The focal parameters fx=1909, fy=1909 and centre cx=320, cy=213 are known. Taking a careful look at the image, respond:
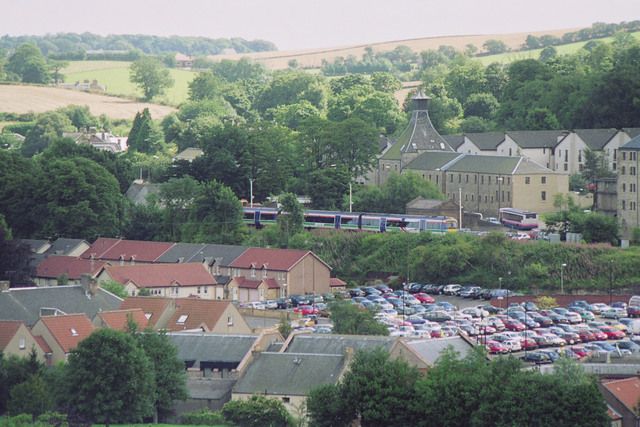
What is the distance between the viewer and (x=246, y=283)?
87125mm

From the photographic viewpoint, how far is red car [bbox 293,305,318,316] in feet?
262

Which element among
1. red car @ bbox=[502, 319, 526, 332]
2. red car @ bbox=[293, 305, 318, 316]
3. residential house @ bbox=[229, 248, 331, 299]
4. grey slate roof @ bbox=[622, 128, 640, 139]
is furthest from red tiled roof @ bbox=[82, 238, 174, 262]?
grey slate roof @ bbox=[622, 128, 640, 139]

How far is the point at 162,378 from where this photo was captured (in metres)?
58.6

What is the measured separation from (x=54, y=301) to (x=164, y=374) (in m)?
13.2

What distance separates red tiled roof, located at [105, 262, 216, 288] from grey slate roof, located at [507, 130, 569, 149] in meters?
29.7

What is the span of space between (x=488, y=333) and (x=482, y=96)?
71.5 metres

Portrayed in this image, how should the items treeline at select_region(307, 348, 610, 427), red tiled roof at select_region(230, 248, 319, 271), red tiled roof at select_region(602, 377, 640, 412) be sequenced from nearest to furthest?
treeline at select_region(307, 348, 610, 427)
red tiled roof at select_region(602, 377, 640, 412)
red tiled roof at select_region(230, 248, 319, 271)

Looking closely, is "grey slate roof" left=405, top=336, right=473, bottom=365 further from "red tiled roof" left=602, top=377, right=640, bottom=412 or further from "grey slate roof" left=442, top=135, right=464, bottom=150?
"grey slate roof" left=442, top=135, right=464, bottom=150

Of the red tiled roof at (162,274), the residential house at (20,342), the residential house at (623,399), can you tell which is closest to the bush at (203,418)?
the residential house at (20,342)

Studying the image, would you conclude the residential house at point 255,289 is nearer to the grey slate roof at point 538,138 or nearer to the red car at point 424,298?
the red car at point 424,298

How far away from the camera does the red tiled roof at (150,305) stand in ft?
226

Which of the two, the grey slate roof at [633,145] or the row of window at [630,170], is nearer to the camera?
the grey slate roof at [633,145]

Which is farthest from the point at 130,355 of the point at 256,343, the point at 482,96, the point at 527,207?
the point at 482,96

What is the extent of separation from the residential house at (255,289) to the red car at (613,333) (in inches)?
721
